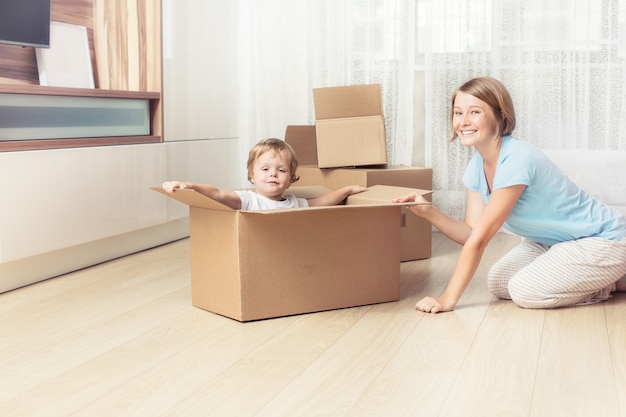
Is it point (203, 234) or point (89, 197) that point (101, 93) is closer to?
point (89, 197)

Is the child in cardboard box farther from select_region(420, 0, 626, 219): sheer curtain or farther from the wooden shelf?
select_region(420, 0, 626, 219): sheer curtain

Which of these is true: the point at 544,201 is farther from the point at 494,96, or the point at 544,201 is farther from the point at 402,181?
the point at 402,181

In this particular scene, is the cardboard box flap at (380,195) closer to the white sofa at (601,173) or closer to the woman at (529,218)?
the woman at (529,218)

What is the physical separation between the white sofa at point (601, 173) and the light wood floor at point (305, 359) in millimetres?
511

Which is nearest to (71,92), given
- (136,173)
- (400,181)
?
(136,173)

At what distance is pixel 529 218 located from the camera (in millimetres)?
2066

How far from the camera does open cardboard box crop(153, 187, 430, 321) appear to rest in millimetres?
1882

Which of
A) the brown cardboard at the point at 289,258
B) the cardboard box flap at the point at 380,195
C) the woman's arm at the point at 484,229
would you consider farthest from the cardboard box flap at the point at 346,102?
the woman's arm at the point at 484,229

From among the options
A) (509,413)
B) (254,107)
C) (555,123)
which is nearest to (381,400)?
(509,413)

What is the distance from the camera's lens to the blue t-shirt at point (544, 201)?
1984 mm

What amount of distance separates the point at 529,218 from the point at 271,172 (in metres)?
0.73

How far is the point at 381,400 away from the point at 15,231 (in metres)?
1.33

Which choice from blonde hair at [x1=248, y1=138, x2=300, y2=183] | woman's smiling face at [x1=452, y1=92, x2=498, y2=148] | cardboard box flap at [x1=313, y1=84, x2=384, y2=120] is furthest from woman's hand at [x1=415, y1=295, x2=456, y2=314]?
cardboard box flap at [x1=313, y1=84, x2=384, y2=120]

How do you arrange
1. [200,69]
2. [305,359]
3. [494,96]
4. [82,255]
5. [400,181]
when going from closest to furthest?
[305,359] < [494,96] < [82,255] < [400,181] < [200,69]
